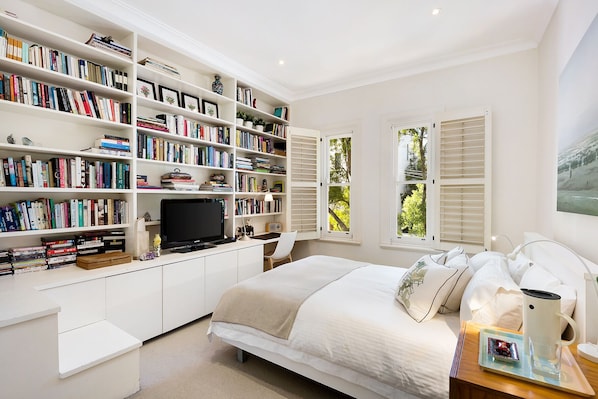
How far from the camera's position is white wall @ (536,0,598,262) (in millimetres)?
1564

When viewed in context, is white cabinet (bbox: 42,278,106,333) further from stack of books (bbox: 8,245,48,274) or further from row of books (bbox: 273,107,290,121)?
row of books (bbox: 273,107,290,121)

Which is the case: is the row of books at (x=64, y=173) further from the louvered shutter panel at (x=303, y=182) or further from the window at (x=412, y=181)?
the window at (x=412, y=181)

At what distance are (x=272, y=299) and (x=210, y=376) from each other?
753 mm

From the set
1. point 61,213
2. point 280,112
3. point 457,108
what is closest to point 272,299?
point 61,213

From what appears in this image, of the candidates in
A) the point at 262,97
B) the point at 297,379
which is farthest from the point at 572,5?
the point at 262,97

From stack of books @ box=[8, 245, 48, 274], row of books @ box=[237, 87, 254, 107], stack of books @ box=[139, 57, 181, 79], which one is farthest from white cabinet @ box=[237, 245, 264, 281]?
stack of books @ box=[139, 57, 181, 79]

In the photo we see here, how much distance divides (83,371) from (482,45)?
4506mm

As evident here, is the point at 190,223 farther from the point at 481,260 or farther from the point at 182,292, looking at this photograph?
the point at 481,260

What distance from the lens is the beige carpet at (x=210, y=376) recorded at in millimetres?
1917

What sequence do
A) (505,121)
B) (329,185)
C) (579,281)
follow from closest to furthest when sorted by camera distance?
(579,281) → (505,121) → (329,185)

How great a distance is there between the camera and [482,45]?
312 cm

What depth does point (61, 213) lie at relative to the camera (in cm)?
228

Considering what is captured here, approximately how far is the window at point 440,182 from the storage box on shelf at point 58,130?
125 inches

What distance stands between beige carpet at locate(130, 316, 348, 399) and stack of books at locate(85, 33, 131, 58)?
2.64 meters
